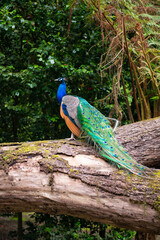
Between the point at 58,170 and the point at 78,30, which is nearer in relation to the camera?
the point at 58,170

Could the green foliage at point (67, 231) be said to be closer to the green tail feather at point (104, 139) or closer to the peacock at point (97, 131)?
the peacock at point (97, 131)

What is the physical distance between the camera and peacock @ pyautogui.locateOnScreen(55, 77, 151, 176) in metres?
2.04

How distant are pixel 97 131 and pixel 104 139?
118 millimetres

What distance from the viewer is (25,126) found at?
4.57m

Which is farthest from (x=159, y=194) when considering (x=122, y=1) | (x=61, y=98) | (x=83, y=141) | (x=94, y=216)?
(x=122, y=1)

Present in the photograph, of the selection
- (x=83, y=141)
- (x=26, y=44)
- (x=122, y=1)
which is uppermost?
(x=122, y=1)

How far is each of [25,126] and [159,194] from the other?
10.5ft

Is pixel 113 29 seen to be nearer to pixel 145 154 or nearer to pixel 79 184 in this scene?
pixel 145 154

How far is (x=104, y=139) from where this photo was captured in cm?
229

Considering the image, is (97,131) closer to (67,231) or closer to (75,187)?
(75,187)

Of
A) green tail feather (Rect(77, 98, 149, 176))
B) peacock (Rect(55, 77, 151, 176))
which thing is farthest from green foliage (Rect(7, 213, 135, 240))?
green tail feather (Rect(77, 98, 149, 176))

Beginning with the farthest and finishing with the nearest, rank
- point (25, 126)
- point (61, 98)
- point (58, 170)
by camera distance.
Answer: point (25, 126), point (61, 98), point (58, 170)

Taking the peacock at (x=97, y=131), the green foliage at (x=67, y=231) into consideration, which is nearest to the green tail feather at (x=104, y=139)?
the peacock at (x=97, y=131)

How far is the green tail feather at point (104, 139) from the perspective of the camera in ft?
6.62
